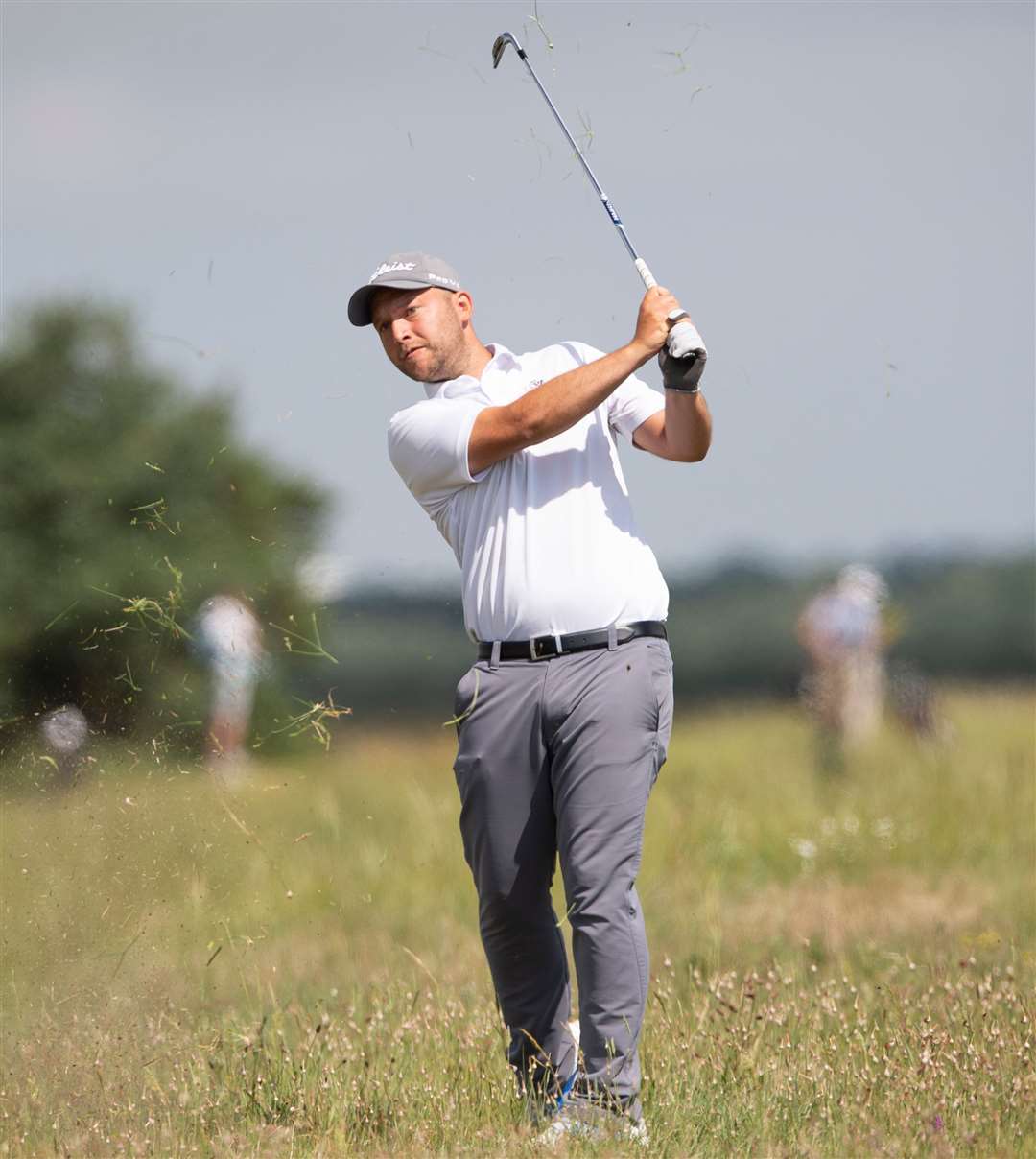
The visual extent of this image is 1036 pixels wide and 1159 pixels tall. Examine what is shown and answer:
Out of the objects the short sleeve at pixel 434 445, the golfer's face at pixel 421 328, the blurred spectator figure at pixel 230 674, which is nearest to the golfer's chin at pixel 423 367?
the golfer's face at pixel 421 328

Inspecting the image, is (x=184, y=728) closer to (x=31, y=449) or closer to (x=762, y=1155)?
(x=762, y=1155)

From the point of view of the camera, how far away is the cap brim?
5.16 meters

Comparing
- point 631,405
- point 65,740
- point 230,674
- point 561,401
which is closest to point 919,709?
point 230,674

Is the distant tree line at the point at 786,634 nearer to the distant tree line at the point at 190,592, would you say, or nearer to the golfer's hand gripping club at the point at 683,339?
the distant tree line at the point at 190,592

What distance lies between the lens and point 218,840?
609 cm

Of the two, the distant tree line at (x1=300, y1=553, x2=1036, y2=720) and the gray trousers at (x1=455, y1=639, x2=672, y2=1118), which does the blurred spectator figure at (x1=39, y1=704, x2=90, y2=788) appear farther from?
the distant tree line at (x1=300, y1=553, x2=1036, y2=720)

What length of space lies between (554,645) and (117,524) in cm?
861

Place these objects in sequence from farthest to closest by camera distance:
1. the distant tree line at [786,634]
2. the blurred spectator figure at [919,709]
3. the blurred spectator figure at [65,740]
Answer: the distant tree line at [786,634] → the blurred spectator figure at [919,709] → the blurred spectator figure at [65,740]

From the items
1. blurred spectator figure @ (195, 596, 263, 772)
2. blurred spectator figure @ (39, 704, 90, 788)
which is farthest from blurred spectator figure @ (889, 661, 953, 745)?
blurred spectator figure @ (39, 704, 90, 788)

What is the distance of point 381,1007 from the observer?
610 centimetres

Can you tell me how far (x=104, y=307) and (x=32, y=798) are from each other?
19402 millimetres

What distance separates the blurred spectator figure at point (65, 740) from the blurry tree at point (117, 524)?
0.36ft

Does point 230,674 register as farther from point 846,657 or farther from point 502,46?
point 846,657

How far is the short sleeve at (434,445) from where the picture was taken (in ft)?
16.6
